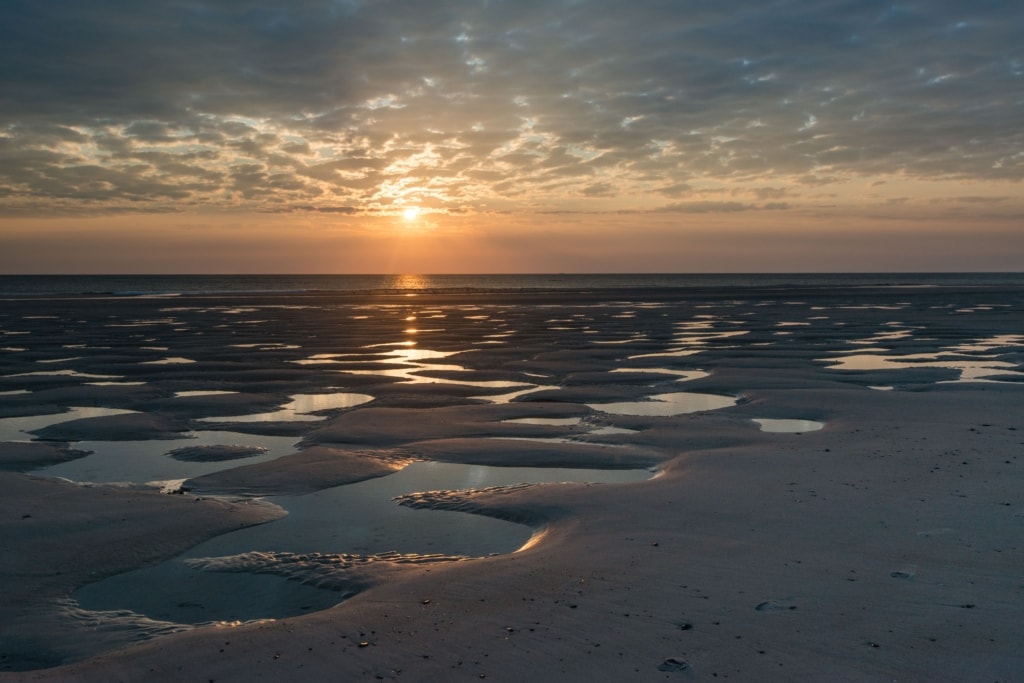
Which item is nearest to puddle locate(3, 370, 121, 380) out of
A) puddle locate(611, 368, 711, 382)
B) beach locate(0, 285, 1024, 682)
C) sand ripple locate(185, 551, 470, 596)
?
beach locate(0, 285, 1024, 682)

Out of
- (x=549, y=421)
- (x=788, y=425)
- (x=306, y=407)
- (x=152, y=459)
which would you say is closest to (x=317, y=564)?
(x=152, y=459)

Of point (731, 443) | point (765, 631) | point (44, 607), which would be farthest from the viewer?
point (731, 443)

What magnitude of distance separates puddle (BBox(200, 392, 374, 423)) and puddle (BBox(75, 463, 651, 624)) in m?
5.28

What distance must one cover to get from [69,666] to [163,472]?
5.95 meters

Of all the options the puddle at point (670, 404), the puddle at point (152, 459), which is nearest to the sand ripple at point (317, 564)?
the puddle at point (152, 459)

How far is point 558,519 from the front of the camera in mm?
8641

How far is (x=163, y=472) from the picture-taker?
1106 cm

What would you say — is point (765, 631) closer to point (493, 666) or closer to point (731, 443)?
point (493, 666)

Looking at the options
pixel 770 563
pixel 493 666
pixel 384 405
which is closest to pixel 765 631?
pixel 770 563

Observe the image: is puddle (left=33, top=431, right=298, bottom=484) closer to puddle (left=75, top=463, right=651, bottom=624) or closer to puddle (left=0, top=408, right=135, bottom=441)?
puddle (left=0, top=408, right=135, bottom=441)

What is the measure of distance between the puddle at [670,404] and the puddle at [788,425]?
1501 millimetres

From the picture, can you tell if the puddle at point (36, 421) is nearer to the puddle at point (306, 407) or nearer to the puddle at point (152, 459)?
the puddle at point (152, 459)

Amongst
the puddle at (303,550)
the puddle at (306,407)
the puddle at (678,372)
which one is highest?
the puddle at (678,372)

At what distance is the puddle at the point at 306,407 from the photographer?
1508 cm
